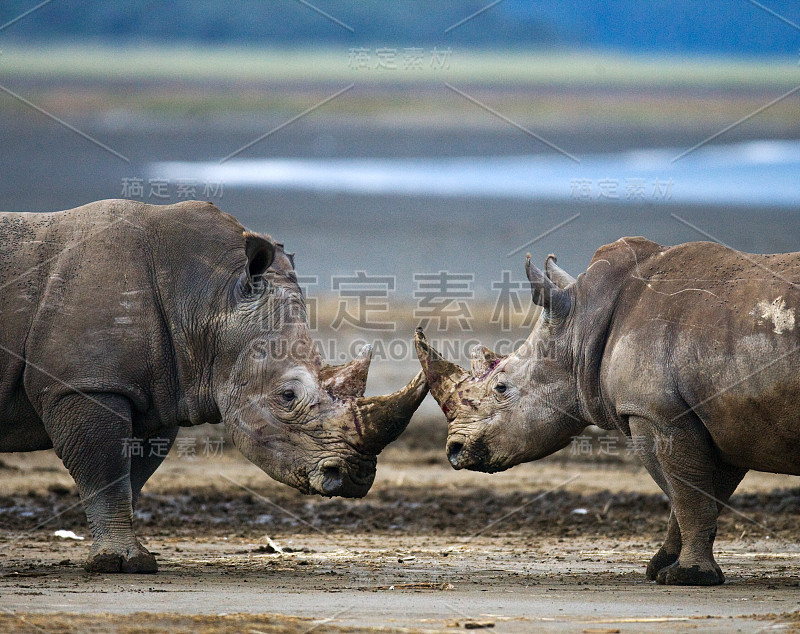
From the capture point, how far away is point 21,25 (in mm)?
70000

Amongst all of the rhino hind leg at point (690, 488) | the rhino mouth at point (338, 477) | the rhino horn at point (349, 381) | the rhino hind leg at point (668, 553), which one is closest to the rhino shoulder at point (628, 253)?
the rhino hind leg at point (690, 488)

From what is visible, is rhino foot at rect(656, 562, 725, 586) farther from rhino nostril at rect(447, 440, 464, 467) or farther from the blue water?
the blue water

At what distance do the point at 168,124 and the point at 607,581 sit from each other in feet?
99.3

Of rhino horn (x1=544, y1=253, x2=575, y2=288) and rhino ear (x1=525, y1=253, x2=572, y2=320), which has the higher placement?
rhino horn (x1=544, y1=253, x2=575, y2=288)

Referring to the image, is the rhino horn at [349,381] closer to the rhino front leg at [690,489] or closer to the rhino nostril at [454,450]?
the rhino nostril at [454,450]

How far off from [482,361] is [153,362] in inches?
92.5

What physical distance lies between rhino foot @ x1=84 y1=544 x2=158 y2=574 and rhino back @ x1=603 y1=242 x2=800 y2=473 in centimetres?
332

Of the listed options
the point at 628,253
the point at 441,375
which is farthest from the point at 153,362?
the point at 628,253

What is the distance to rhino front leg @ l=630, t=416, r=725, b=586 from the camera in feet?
29.7

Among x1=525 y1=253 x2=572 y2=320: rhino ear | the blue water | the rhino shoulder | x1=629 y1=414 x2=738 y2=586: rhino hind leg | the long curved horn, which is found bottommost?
x1=629 y1=414 x2=738 y2=586: rhino hind leg

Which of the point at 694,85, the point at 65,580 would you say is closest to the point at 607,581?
the point at 65,580

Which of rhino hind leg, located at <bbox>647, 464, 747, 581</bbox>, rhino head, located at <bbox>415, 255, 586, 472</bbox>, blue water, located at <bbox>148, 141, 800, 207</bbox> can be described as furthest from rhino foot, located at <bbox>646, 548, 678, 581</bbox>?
blue water, located at <bbox>148, 141, 800, 207</bbox>

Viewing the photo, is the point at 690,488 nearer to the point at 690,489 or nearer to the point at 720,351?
the point at 690,489

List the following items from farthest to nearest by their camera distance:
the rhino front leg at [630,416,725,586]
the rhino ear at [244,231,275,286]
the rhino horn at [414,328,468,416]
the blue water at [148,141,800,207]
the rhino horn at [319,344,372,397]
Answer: the blue water at [148,141,800,207]
the rhino horn at [414,328,468,416]
the rhino ear at [244,231,275,286]
the rhino horn at [319,344,372,397]
the rhino front leg at [630,416,725,586]
